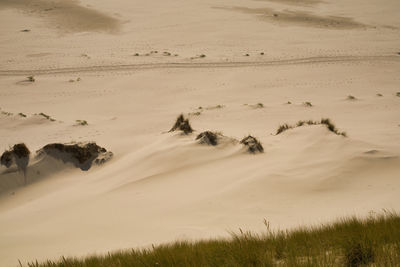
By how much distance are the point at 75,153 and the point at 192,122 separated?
4.29 meters

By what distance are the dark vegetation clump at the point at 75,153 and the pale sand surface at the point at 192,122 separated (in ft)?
0.80

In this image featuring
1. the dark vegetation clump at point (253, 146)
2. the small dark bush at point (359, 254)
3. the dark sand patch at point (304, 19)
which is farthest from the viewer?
the dark sand patch at point (304, 19)

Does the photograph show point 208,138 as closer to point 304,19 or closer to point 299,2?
point 304,19

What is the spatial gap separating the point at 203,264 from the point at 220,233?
3.89 ft

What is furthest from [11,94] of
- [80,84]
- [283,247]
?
[283,247]

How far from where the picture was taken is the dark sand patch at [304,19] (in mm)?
29453

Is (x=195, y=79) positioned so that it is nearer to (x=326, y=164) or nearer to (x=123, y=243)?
(x=326, y=164)

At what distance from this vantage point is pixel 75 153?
7.32 m

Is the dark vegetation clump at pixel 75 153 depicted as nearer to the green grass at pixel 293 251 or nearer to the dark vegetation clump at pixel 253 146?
the dark vegetation clump at pixel 253 146

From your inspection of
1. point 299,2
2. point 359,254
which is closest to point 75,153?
point 359,254

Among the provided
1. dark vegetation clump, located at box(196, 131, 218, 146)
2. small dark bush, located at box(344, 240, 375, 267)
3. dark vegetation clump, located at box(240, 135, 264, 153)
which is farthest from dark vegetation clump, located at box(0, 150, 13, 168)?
small dark bush, located at box(344, 240, 375, 267)

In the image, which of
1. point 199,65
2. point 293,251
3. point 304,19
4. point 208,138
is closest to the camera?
point 293,251

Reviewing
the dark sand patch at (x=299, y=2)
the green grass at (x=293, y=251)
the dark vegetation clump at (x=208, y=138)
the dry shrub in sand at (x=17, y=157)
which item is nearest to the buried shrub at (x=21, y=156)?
the dry shrub in sand at (x=17, y=157)

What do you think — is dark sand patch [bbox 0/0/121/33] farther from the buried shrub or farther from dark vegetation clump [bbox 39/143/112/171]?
the buried shrub
